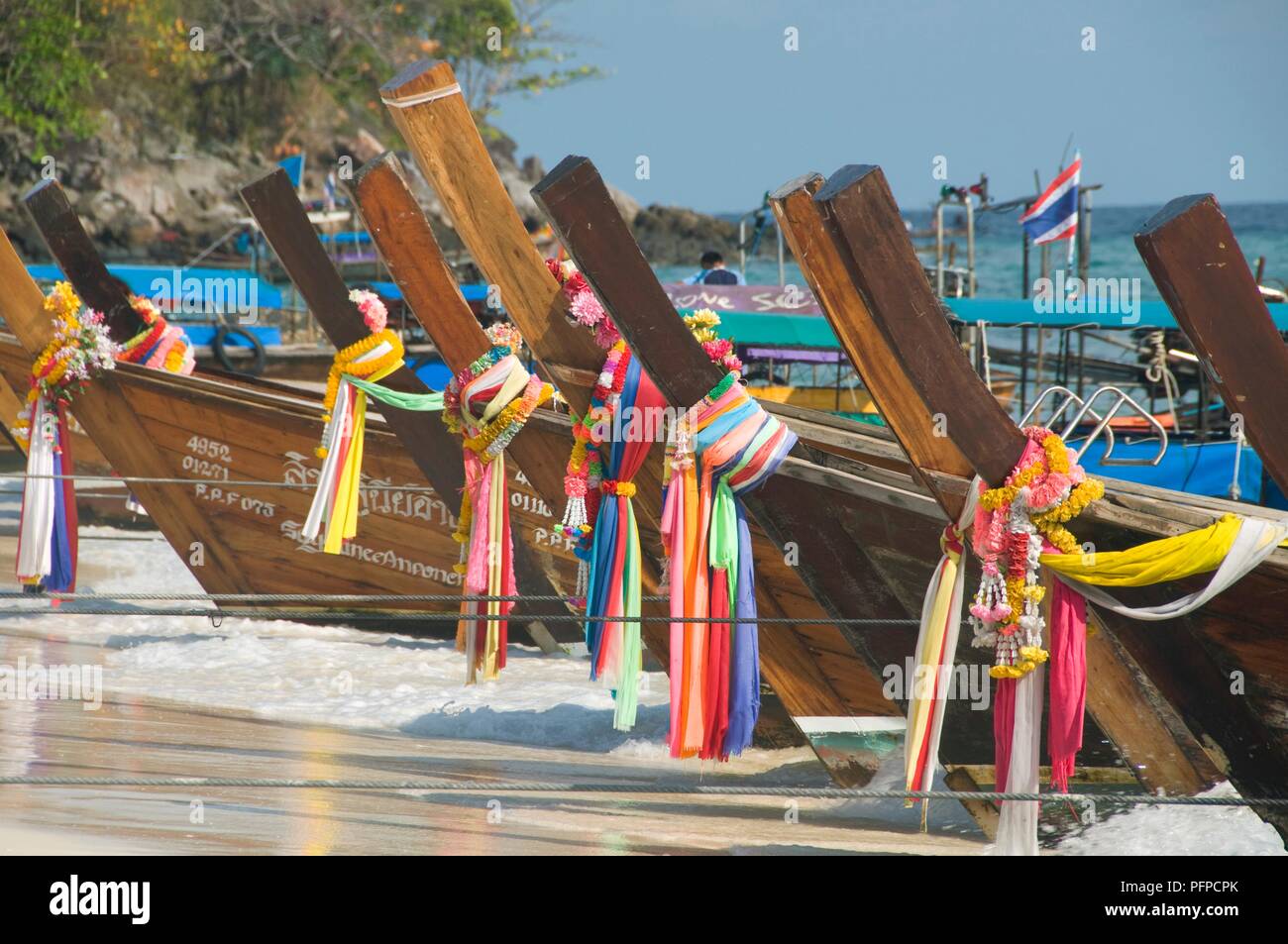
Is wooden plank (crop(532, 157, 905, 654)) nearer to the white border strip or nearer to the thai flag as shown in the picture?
the white border strip

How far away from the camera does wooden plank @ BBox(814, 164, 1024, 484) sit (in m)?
4.16

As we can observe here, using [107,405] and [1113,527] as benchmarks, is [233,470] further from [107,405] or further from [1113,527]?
[1113,527]

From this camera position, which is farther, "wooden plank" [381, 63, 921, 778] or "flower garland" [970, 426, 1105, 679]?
"wooden plank" [381, 63, 921, 778]

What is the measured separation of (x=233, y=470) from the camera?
938cm

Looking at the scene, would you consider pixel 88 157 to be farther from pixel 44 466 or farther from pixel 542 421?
pixel 542 421

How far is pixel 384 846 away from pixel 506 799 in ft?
3.04

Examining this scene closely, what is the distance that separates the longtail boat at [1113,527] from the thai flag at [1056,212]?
→ 9648 mm

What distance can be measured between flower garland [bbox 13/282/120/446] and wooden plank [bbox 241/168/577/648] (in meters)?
2.01

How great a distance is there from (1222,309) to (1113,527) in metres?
0.74

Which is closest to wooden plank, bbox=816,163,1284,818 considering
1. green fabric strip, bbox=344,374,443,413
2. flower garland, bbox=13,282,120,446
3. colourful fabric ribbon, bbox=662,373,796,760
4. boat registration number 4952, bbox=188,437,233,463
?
colourful fabric ribbon, bbox=662,373,796,760

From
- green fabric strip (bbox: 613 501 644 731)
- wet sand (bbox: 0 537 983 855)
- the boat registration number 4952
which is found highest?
the boat registration number 4952

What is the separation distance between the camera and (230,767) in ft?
20.6

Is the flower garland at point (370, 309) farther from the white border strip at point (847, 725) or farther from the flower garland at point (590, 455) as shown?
the white border strip at point (847, 725)

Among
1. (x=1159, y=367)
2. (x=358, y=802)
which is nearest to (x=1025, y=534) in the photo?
(x=358, y=802)
